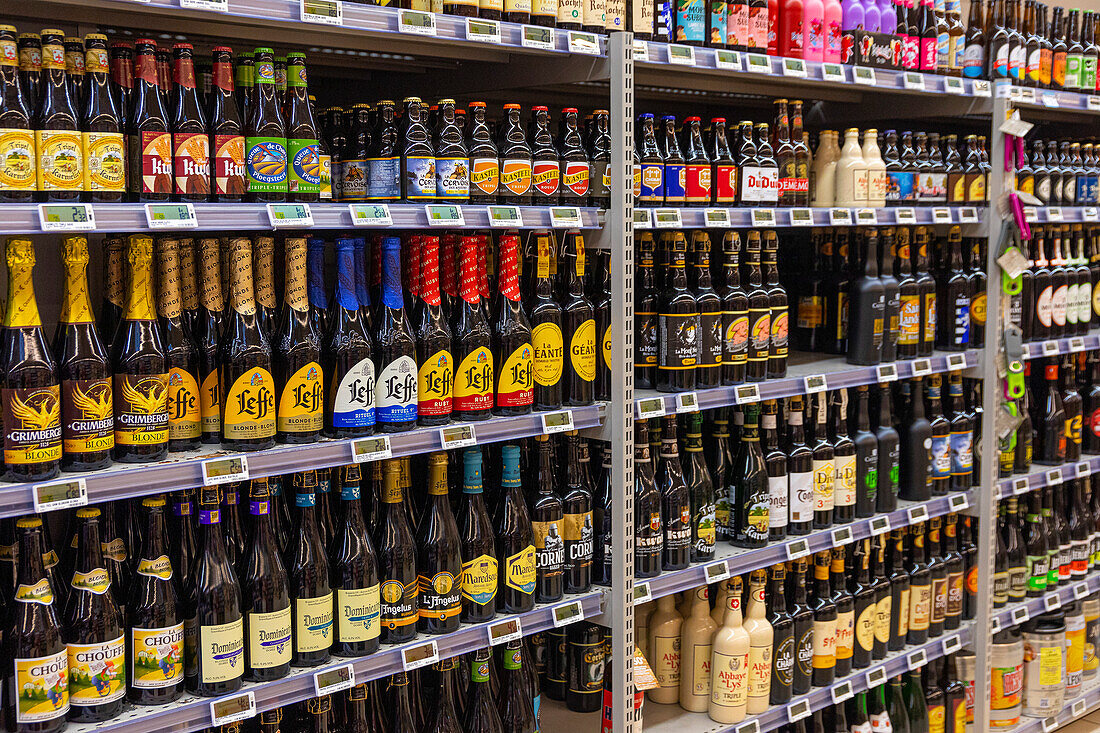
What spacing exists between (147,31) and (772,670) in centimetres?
255

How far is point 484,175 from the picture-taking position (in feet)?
8.16

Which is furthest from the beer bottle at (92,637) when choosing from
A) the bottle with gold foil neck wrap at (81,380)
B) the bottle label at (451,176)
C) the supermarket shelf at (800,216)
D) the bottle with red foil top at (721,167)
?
the bottle with red foil top at (721,167)

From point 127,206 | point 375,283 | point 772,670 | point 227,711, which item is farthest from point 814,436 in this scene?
point 127,206

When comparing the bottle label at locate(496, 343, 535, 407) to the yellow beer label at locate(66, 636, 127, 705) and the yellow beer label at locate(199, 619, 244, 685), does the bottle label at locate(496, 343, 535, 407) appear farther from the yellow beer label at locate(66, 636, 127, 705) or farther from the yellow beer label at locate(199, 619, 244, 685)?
the yellow beer label at locate(66, 636, 127, 705)

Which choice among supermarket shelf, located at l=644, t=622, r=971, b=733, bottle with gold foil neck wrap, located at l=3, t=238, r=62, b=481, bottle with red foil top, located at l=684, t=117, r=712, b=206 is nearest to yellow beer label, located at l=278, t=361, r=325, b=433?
bottle with gold foil neck wrap, located at l=3, t=238, r=62, b=481

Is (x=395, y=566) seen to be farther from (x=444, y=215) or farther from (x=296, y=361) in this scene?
(x=444, y=215)

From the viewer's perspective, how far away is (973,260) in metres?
3.77

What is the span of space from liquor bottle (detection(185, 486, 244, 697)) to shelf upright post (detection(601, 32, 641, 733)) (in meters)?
1.05

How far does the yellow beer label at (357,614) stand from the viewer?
231 centimetres

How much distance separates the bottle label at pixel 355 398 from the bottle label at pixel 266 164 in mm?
438

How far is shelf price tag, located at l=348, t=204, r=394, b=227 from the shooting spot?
2.18 m

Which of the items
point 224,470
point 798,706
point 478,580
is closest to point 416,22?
point 224,470

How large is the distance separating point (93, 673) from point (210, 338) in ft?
2.35

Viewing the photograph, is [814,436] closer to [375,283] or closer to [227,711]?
[375,283]
